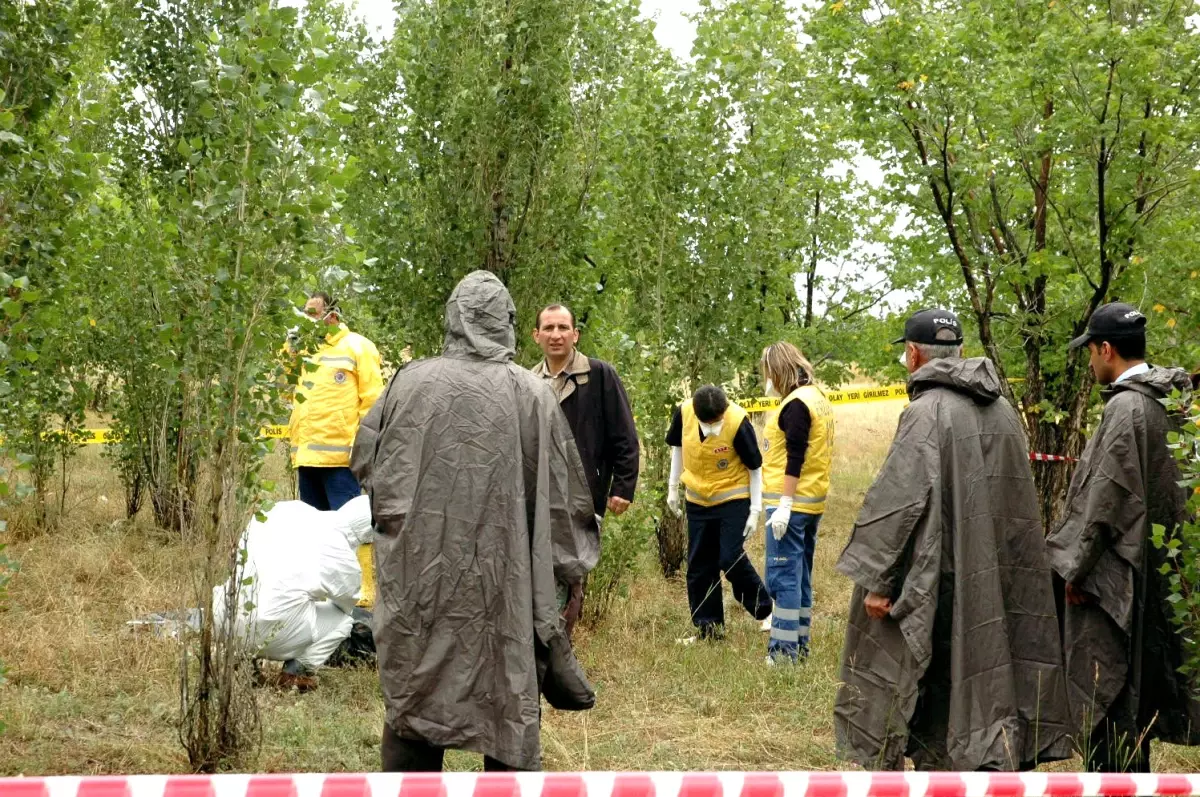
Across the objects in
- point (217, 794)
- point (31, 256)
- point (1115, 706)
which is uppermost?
point (31, 256)

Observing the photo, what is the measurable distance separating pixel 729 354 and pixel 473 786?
763 centimetres

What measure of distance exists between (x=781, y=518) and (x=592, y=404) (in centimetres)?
168

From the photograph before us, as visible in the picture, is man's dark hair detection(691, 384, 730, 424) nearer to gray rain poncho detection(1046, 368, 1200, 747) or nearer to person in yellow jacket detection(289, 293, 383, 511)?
person in yellow jacket detection(289, 293, 383, 511)

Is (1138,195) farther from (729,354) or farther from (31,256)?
(31,256)

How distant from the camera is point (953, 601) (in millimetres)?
4438

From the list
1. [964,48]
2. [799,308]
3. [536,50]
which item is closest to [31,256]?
[536,50]

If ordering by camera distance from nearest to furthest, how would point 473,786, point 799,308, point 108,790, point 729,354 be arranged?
1. point 108,790
2. point 473,786
3. point 729,354
4. point 799,308

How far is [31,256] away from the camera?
184 inches

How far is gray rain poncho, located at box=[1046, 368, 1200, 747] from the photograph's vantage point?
187 inches

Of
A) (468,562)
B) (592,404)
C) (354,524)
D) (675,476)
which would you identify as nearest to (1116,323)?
(592,404)

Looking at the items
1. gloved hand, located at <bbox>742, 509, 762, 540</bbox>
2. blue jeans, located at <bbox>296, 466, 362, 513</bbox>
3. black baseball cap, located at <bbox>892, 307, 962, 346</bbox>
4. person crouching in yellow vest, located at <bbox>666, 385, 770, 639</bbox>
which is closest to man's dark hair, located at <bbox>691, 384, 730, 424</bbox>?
person crouching in yellow vest, located at <bbox>666, 385, 770, 639</bbox>

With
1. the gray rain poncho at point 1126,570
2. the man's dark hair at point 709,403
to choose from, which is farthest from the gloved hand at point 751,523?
the gray rain poncho at point 1126,570

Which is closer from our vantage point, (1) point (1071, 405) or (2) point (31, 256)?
(2) point (31, 256)

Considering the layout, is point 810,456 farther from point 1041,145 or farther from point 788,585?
point 1041,145
